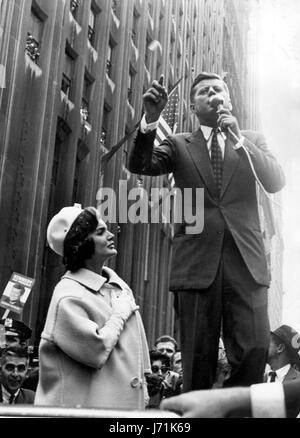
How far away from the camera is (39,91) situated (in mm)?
11812

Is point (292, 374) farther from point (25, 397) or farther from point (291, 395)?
point (291, 395)

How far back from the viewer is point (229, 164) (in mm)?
2881

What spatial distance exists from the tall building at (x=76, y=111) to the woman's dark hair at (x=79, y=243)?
515 centimetres

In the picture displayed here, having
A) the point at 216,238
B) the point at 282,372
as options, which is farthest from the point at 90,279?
the point at 282,372

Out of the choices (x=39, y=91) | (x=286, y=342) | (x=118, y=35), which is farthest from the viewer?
(x=118, y=35)

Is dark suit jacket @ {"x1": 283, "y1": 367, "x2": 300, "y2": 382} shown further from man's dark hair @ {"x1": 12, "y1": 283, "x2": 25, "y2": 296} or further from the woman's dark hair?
man's dark hair @ {"x1": 12, "y1": 283, "x2": 25, "y2": 296}

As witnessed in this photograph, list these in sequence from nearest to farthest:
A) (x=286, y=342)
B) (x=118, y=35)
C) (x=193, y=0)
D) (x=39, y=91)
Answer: (x=286, y=342)
(x=193, y=0)
(x=39, y=91)
(x=118, y=35)

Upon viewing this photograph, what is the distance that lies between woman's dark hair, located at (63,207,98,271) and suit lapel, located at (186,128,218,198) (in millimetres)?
562

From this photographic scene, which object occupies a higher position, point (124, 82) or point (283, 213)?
point (124, 82)

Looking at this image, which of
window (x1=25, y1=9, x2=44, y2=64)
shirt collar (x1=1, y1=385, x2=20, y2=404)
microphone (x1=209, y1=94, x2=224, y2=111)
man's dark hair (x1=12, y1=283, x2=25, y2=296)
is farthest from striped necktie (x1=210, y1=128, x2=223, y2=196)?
window (x1=25, y1=9, x2=44, y2=64)

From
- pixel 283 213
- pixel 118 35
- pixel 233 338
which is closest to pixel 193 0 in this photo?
pixel 118 35

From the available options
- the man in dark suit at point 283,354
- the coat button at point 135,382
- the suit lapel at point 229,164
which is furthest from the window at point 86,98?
the coat button at point 135,382
